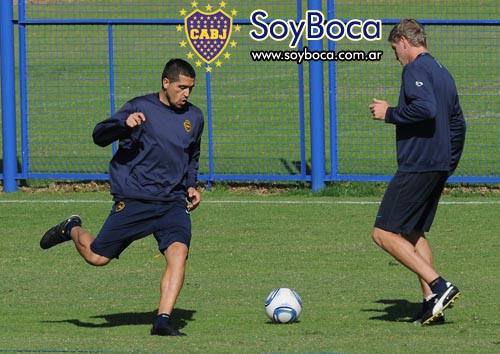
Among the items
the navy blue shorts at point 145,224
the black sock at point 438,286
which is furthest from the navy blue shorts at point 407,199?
the navy blue shorts at point 145,224

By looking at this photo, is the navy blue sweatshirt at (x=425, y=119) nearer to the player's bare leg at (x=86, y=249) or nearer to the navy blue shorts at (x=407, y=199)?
the navy blue shorts at (x=407, y=199)

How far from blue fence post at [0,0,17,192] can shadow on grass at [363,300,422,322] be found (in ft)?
23.9

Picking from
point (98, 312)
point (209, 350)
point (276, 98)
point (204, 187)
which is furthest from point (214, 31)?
point (209, 350)

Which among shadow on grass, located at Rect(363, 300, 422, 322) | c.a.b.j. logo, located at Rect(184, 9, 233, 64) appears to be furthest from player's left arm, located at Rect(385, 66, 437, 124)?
c.a.b.j. logo, located at Rect(184, 9, 233, 64)

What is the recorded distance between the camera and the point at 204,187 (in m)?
15.4

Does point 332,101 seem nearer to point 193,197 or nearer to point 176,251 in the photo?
point 193,197

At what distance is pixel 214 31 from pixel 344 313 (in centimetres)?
770

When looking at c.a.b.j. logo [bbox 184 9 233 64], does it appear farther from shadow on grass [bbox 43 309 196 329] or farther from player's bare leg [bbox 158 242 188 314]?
player's bare leg [bbox 158 242 188 314]

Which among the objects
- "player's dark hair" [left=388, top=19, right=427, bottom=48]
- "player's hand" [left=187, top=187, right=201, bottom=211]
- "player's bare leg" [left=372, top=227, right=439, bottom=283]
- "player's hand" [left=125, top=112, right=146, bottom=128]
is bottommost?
"player's bare leg" [left=372, top=227, right=439, bottom=283]

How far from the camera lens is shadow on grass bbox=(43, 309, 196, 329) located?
844cm

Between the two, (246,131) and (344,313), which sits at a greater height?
(246,131)

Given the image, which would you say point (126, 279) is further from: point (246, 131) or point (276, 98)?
point (276, 98)

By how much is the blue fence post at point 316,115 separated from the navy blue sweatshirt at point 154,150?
650 centimetres

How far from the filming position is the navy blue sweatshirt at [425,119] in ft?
26.1
